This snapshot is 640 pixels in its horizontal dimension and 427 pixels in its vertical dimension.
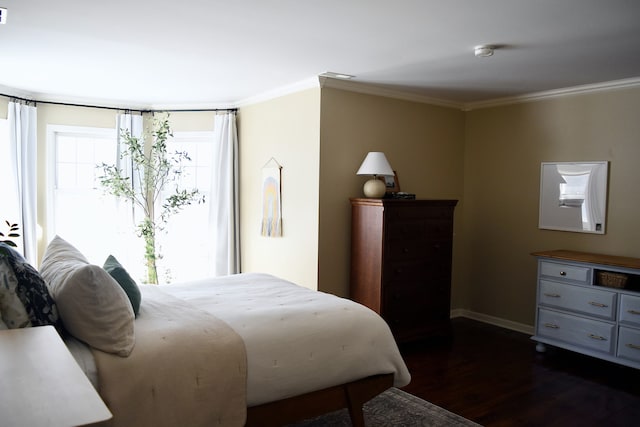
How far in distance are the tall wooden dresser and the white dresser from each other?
887 mm

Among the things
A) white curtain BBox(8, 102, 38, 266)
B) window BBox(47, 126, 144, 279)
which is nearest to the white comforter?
white curtain BBox(8, 102, 38, 266)

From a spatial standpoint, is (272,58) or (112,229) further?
(112,229)

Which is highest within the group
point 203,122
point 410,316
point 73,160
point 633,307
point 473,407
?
point 203,122

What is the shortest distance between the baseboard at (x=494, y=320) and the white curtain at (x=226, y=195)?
2656mm

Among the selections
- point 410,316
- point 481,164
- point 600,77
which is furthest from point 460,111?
point 410,316

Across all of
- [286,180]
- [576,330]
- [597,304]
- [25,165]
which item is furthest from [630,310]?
[25,165]

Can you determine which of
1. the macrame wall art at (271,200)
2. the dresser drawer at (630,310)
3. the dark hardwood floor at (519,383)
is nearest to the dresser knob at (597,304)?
the dresser drawer at (630,310)

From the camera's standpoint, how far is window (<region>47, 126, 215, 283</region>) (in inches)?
217

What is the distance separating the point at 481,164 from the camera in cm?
541

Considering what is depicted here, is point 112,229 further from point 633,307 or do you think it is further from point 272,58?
point 633,307

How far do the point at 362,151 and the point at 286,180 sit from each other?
818 mm

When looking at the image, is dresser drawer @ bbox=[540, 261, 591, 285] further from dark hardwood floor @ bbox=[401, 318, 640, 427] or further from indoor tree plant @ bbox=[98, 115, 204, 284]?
indoor tree plant @ bbox=[98, 115, 204, 284]

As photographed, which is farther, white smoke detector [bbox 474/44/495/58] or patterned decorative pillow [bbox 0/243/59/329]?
white smoke detector [bbox 474/44/495/58]

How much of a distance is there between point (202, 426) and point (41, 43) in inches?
116
